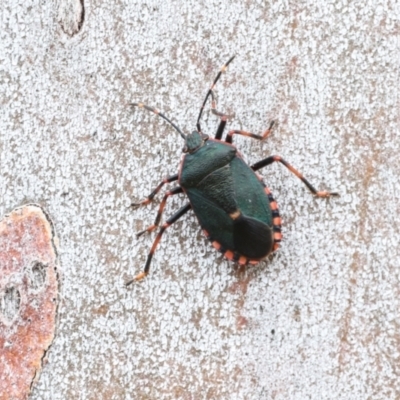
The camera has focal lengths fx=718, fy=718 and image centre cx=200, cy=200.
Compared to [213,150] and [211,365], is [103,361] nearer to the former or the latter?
[211,365]

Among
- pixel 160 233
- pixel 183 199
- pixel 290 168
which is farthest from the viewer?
pixel 183 199

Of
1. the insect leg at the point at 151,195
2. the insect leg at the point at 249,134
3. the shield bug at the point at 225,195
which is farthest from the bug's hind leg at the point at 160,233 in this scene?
the insect leg at the point at 249,134

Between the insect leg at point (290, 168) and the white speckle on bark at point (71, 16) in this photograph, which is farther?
the white speckle on bark at point (71, 16)

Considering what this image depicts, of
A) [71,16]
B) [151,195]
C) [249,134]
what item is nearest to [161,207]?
[151,195]

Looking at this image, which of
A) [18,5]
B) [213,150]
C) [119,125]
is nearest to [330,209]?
[213,150]

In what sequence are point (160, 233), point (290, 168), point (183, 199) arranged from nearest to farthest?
1. point (290, 168)
2. point (160, 233)
3. point (183, 199)

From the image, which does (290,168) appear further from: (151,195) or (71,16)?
(71,16)

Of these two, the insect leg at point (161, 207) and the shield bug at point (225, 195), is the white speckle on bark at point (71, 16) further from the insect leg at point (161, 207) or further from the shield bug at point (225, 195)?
the insect leg at point (161, 207)
